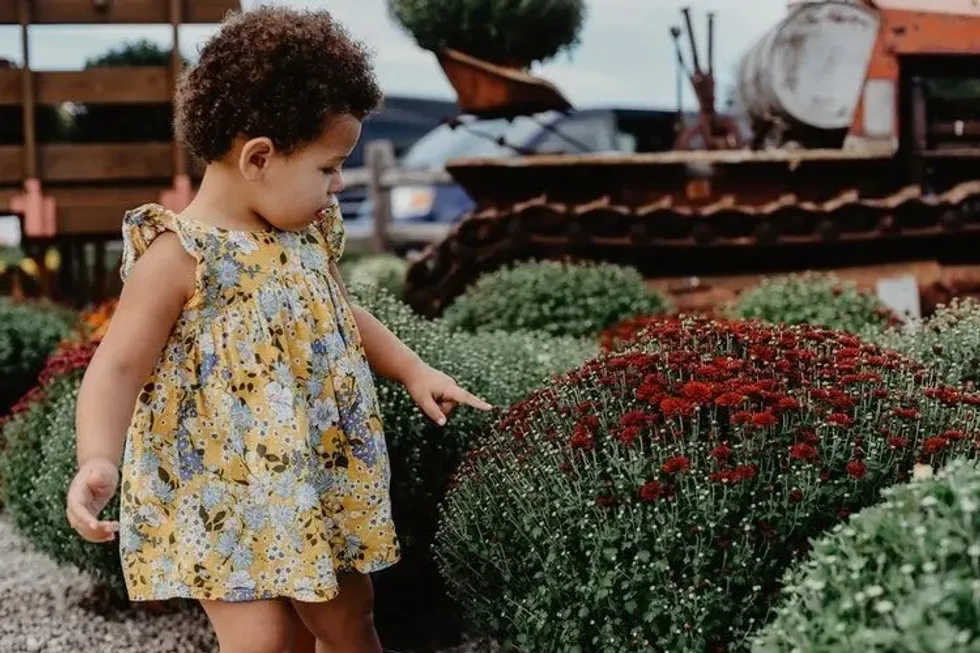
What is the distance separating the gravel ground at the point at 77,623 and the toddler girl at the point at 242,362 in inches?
63.5

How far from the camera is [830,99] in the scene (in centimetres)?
866

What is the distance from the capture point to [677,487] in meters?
2.95

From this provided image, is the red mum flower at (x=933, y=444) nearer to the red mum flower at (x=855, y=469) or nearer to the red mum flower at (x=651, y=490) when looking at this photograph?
the red mum flower at (x=855, y=469)

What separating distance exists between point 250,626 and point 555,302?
17.2ft

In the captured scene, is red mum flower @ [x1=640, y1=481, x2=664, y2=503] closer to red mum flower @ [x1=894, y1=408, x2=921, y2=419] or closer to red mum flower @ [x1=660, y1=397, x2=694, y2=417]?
red mum flower @ [x1=660, y1=397, x2=694, y2=417]

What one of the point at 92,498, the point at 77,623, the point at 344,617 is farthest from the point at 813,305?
the point at 92,498

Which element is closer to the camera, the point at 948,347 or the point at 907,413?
the point at 907,413

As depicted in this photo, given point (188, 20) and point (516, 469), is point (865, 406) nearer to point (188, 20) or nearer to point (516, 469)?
point (516, 469)

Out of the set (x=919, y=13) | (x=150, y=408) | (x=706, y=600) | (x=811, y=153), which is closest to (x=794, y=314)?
(x=811, y=153)

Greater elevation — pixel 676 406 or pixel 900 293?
pixel 676 406

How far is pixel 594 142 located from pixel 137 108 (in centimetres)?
464

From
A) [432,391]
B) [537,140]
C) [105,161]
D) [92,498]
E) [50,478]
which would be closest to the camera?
[92,498]

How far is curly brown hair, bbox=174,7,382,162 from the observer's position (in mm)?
2695

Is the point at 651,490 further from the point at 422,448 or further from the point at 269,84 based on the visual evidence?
the point at 422,448
